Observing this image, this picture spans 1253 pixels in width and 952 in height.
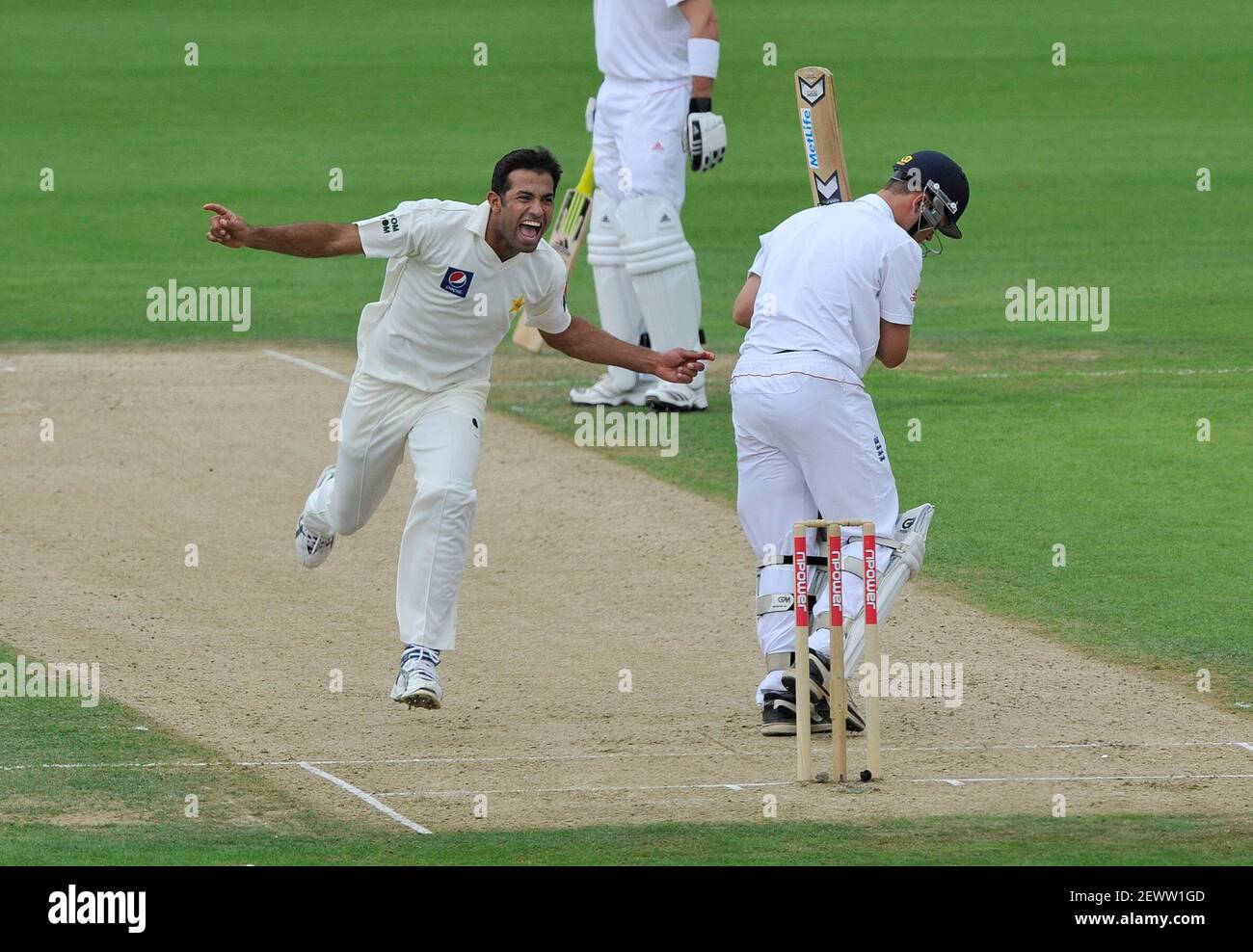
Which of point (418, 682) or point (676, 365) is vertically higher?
point (676, 365)

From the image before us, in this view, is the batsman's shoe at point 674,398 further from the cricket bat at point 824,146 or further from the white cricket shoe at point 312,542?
the white cricket shoe at point 312,542

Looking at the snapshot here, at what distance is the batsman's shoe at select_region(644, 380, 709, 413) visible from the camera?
13.8 metres

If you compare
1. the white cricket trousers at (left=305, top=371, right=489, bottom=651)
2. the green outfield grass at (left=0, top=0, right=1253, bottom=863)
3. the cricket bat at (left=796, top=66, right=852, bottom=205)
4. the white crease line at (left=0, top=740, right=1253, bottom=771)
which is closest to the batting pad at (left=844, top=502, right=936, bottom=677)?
the white crease line at (left=0, top=740, right=1253, bottom=771)

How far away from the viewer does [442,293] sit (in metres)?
8.27

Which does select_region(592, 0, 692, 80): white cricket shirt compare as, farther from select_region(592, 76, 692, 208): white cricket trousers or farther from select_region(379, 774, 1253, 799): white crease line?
select_region(379, 774, 1253, 799): white crease line

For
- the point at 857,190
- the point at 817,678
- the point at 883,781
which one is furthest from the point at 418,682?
the point at 857,190

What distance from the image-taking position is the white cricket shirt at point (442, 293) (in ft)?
26.9

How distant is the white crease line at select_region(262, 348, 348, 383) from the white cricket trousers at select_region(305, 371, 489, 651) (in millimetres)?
6090

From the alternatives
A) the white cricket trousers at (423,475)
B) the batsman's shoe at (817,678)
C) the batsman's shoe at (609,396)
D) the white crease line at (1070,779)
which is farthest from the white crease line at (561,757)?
the batsman's shoe at (609,396)

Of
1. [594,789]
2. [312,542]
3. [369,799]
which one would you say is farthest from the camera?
[312,542]

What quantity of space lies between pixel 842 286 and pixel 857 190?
15.0m

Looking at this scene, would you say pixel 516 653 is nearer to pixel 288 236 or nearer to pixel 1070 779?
pixel 288 236
